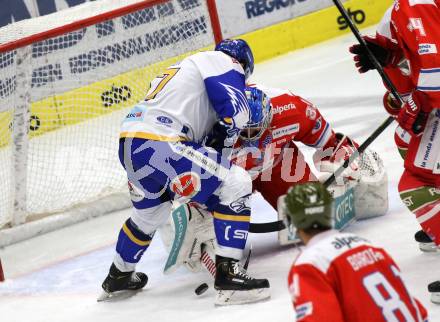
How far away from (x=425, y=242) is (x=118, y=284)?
131 centimetres

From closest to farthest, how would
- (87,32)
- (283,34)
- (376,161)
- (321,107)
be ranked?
(376,161), (87,32), (321,107), (283,34)

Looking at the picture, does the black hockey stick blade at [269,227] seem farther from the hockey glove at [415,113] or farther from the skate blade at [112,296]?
the hockey glove at [415,113]

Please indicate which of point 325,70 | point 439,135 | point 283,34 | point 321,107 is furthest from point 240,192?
point 283,34

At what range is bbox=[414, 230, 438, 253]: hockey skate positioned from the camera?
4.04 meters

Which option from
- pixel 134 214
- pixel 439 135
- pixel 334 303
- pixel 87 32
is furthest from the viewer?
pixel 87 32

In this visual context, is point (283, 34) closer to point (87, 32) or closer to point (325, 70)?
point (325, 70)

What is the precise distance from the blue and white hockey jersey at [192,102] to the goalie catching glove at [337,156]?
2.82ft

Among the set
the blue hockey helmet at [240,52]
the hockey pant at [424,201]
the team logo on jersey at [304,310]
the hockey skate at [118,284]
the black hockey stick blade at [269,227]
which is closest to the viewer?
the team logo on jersey at [304,310]

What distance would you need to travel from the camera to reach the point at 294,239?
4.44 metres

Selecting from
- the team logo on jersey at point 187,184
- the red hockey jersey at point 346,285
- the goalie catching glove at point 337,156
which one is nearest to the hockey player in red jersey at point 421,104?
the team logo on jersey at point 187,184

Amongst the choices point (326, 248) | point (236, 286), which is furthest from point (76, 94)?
point (326, 248)

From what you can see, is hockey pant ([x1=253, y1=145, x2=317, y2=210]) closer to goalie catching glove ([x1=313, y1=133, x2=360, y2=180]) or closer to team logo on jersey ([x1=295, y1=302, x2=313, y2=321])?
goalie catching glove ([x1=313, y1=133, x2=360, y2=180])

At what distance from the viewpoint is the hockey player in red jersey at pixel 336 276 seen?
233cm

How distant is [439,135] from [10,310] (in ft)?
6.80
